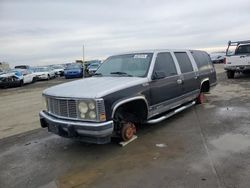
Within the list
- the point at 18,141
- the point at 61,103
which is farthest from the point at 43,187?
the point at 18,141

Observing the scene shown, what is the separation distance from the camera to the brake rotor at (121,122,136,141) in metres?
5.55

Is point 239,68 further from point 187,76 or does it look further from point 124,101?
point 124,101

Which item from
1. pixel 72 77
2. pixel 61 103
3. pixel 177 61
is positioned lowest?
pixel 72 77

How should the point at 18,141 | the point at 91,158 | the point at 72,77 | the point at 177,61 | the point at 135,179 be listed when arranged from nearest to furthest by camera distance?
the point at 135,179 → the point at 91,158 → the point at 18,141 → the point at 177,61 → the point at 72,77

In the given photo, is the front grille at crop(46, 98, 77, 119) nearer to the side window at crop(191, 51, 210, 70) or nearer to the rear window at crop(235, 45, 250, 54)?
the side window at crop(191, 51, 210, 70)

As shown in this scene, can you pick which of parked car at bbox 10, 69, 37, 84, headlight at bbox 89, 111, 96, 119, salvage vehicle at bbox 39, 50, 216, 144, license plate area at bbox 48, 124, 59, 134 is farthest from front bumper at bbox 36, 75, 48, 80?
headlight at bbox 89, 111, 96, 119

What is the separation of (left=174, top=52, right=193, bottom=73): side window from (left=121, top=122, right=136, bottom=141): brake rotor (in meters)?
2.45

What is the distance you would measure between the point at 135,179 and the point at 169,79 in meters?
3.11

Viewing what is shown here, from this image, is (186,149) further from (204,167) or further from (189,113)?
(189,113)

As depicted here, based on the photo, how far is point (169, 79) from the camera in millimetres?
6773

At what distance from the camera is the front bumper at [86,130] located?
4844 mm

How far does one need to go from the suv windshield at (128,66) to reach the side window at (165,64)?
0.75ft

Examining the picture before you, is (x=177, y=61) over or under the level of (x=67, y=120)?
over

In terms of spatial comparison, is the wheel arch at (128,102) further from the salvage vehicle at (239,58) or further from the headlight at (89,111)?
the salvage vehicle at (239,58)
